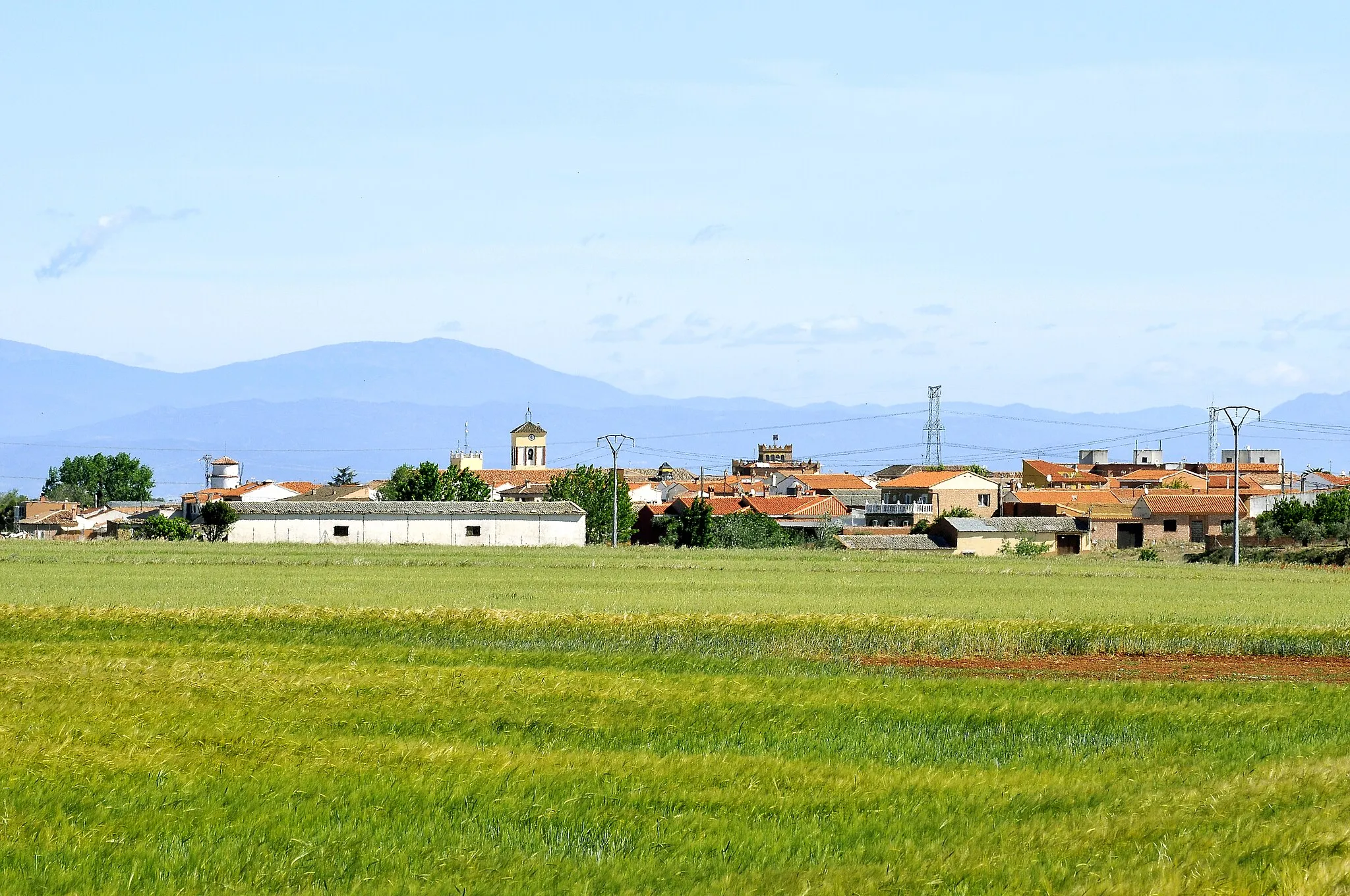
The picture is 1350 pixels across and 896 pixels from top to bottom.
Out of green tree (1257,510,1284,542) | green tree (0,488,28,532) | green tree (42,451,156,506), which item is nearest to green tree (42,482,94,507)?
green tree (42,451,156,506)

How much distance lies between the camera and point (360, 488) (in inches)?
6235

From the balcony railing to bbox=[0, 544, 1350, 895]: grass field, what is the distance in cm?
8819

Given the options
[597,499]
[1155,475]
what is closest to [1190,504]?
[597,499]

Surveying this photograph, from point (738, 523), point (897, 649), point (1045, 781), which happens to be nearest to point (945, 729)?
point (1045, 781)

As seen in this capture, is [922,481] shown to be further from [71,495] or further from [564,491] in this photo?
[71,495]

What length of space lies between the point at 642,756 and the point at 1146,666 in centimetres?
1646

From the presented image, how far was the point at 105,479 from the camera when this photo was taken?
640ft

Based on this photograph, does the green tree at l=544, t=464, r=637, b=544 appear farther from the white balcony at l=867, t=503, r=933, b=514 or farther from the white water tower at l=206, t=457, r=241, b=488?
the white water tower at l=206, t=457, r=241, b=488

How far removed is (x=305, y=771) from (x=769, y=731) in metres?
6.16

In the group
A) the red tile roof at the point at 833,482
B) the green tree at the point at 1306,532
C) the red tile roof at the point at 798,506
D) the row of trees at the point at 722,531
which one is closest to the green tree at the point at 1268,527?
the green tree at the point at 1306,532

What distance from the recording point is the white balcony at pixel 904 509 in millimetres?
124312

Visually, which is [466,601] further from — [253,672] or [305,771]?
[305,771]

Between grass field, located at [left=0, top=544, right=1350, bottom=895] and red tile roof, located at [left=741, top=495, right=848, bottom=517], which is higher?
red tile roof, located at [left=741, top=495, right=848, bottom=517]

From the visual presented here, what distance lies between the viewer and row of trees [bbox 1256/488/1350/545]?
91.2 meters
